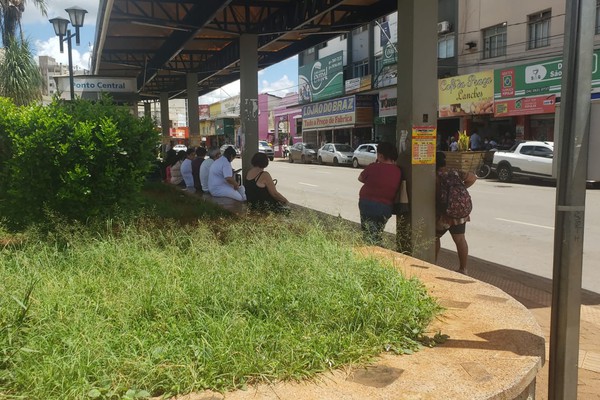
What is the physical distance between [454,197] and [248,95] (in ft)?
34.7

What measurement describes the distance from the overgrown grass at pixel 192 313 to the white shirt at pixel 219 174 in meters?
5.29

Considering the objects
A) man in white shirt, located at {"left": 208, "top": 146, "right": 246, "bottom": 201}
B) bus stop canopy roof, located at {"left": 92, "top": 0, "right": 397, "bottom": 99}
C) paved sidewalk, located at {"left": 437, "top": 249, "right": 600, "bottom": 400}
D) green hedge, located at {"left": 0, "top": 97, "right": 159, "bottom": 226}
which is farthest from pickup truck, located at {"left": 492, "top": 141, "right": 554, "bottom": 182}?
green hedge, located at {"left": 0, "top": 97, "right": 159, "bottom": 226}

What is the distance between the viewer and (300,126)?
5388cm

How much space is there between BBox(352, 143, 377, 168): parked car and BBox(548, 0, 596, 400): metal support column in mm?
28432

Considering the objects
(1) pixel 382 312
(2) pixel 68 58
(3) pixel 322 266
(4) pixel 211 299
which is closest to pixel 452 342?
(1) pixel 382 312

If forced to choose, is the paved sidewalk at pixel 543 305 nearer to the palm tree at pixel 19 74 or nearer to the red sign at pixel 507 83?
the red sign at pixel 507 83

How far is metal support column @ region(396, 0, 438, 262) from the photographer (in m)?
6.54

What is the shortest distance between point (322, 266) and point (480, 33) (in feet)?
91.6

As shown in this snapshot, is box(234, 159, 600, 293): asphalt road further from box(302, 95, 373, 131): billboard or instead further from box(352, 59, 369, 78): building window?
box(352, 59, 369, 78): building window

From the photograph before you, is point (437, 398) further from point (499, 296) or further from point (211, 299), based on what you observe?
point (499, 296)

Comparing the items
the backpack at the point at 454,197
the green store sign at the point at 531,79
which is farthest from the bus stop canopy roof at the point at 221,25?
the green store sign at the point at 531,79

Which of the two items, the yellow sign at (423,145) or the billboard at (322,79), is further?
the billboard at (322,79)

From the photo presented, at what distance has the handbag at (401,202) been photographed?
21.8 ft

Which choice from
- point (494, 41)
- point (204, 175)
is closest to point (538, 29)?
point (494, 41)
